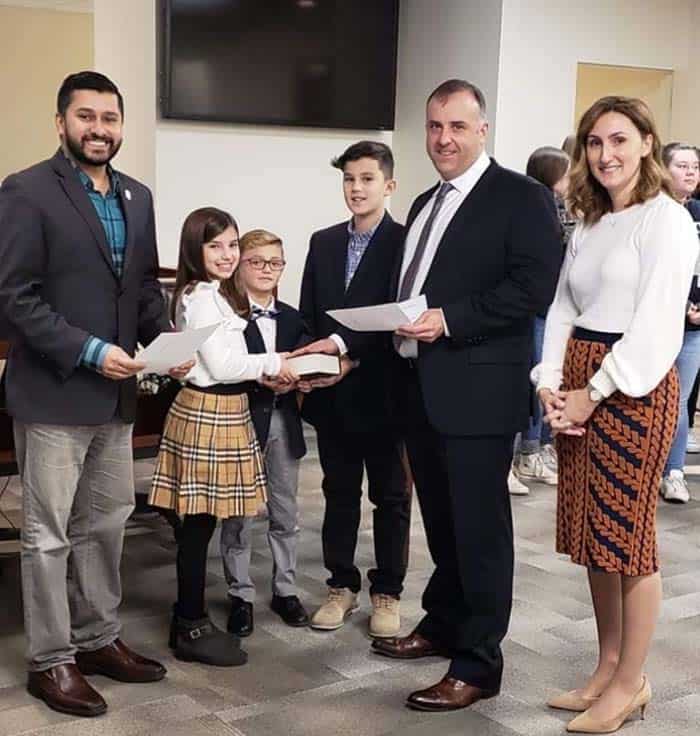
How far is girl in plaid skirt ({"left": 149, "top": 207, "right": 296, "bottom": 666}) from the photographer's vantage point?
307 cm

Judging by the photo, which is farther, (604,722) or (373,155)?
(373,155)

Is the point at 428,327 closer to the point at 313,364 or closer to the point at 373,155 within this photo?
the point at 313,364

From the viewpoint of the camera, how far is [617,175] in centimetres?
261

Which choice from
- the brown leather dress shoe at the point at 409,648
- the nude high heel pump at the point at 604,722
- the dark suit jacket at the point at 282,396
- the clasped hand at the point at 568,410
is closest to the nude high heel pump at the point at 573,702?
the nude high heel pump at the point at 604,722

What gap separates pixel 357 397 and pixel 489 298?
69cm

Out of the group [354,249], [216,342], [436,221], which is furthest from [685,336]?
[216,342]

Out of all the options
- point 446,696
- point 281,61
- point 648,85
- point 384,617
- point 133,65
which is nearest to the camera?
point 446,696

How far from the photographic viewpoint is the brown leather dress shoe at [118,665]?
302 centimetres

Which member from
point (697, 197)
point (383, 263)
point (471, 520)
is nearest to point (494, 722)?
point (471, 520)

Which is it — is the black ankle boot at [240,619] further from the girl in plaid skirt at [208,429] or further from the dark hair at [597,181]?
the dark hair at [597,181]

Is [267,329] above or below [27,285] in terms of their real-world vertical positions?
below

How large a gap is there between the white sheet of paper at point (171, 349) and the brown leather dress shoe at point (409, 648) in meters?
1.09

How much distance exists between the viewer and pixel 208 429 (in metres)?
3.08

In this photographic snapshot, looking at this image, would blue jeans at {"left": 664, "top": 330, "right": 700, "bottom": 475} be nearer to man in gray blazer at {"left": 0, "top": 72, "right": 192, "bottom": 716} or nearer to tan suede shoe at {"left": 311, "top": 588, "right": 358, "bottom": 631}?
tan suede shoe at {"left": 311, "top": 588, "right": 358, "bottom": 631}
